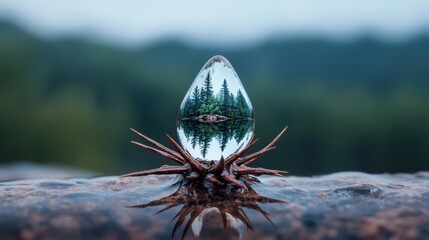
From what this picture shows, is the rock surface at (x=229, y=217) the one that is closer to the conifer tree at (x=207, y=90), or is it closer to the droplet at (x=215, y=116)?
the droplet at (x=215, y=116)

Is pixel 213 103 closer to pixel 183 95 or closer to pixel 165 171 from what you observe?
pixel 165 171

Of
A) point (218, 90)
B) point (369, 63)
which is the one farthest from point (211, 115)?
point (369, 63)

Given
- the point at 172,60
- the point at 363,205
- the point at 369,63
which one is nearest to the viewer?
the point at 363,205

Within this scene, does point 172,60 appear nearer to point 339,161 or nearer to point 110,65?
point 110,65

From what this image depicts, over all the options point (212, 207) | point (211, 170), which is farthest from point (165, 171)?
point (212, 207)

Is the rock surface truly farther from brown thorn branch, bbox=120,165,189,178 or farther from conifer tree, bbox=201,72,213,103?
conifer tree, bbox=201,72,213,103

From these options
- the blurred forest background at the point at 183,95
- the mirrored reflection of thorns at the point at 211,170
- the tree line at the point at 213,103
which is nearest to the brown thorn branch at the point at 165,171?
the mirrored reflection of thorns at the point at 211,170
